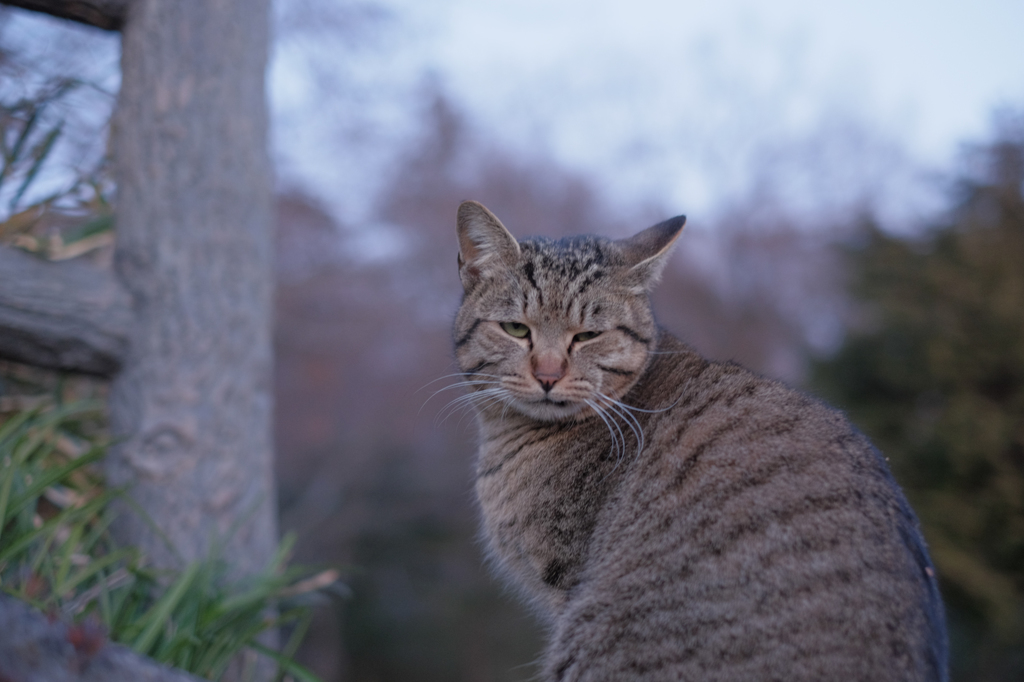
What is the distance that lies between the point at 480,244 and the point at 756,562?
1.38 metres

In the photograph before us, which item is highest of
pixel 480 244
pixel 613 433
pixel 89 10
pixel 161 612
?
pixel 89 10

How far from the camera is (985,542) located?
4.68 m

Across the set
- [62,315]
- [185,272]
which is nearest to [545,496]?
[185,272]

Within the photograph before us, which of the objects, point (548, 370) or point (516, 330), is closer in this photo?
point (548, 370)

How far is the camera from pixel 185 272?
8.47ft

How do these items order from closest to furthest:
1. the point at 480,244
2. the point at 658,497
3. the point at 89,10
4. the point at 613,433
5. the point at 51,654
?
the point at 51,654, the point at 658,497, the point at 613,433, the point at 480,244, the point at 89,10

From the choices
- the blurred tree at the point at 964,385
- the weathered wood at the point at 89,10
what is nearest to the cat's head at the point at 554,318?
the weathered wood at the point at 89,10

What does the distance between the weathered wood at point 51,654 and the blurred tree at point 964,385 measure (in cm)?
529

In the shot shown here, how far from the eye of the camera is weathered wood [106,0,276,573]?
99.6 inches

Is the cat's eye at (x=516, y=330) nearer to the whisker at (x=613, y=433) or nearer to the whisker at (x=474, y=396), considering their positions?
the whisker at (x=474, y=396)

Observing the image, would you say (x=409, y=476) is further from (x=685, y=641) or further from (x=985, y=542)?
(x=685, y=641)

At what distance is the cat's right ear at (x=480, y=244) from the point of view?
227 centimetres

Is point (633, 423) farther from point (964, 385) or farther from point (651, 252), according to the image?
point (964, 385)

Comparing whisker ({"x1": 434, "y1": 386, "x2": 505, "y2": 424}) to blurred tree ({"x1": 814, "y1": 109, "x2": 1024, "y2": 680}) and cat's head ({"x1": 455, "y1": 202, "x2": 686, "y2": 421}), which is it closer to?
cat's head ({"x1": 455, "y1": 202, "x2": 686, "y2": 421})
